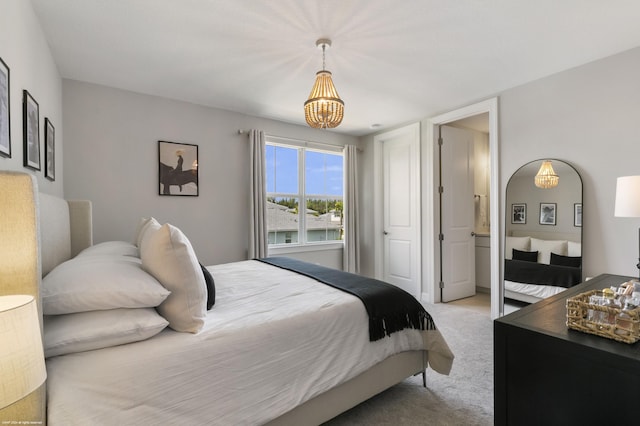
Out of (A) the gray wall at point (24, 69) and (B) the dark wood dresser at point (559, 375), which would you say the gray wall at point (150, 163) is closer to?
(A) the gray wall at point (24, 69)

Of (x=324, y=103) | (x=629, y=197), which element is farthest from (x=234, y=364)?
(x=629, y=197)

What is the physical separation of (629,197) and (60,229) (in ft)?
12.6

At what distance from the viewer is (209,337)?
1.36m

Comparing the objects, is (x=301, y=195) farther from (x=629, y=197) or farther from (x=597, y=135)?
(x=629, y=197)

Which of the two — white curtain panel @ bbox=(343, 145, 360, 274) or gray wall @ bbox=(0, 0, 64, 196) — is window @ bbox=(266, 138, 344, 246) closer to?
white curtain panel @ bbox=(343, 145, 360, 274)

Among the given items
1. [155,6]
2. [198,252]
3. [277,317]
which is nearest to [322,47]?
[155,6]

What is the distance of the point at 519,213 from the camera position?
3268 mm

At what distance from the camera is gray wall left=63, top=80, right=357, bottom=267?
3.09m

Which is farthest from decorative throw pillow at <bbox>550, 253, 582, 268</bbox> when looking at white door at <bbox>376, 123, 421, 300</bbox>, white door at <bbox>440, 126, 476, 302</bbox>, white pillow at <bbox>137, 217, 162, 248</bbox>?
white pillow at <bbox>137, 217, 162, 248</bbox>

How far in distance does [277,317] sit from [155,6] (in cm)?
207

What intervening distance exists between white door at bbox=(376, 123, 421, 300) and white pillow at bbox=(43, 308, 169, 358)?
375 cm

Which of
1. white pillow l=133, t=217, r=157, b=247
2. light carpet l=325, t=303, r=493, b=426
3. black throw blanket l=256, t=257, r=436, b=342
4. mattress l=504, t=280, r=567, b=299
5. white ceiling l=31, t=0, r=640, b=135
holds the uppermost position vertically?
white ceiling l=31, t=0, r=640, b=135

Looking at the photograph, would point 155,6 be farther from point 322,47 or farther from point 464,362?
point 464,362

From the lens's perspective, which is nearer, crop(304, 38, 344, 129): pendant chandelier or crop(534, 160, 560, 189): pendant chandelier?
crop(304, 38, 344, 129): pendant chandelier
